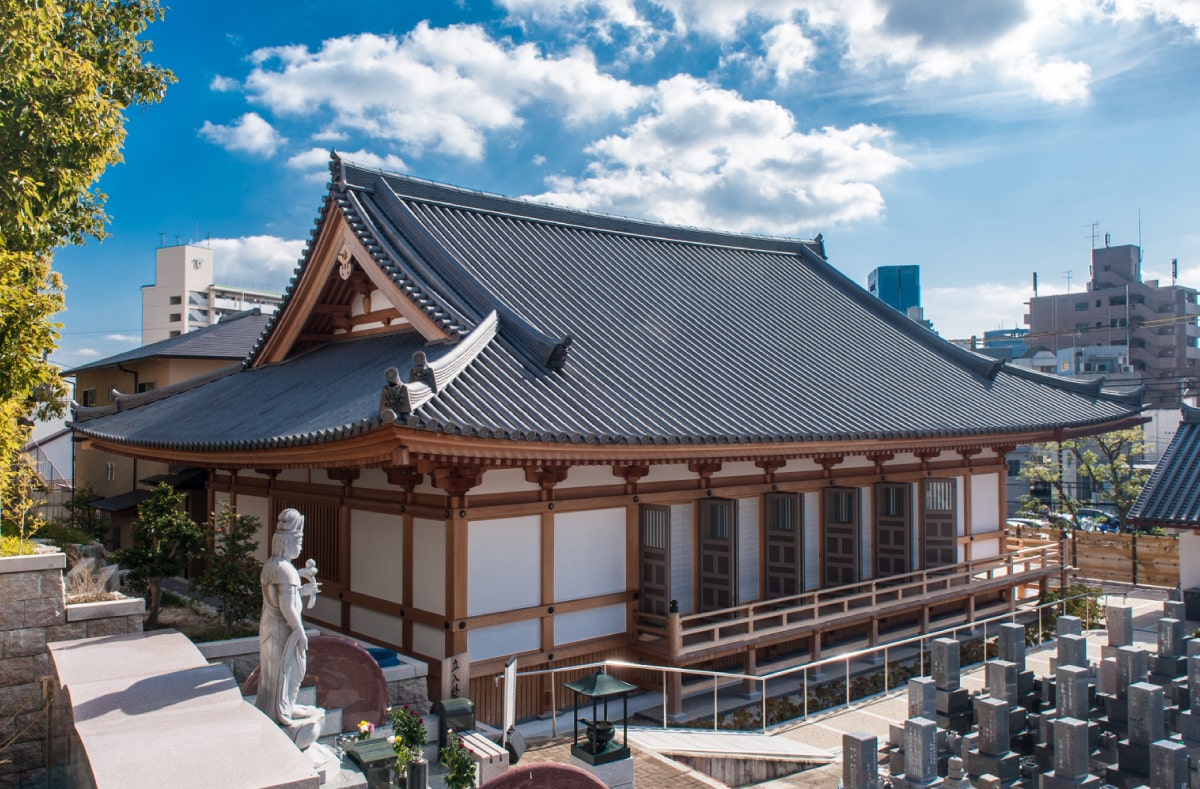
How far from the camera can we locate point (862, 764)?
30.6 ft

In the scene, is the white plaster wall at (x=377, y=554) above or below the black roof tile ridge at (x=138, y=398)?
below

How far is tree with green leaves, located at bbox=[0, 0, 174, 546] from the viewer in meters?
9.75

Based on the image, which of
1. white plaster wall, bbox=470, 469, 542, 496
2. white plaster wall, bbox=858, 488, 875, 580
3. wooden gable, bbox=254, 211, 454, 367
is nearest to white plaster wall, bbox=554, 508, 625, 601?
white plaster wall, bbox=470, 469, 542, 496

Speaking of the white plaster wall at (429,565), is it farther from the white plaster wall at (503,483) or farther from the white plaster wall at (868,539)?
the white plaster wall at (868,539)

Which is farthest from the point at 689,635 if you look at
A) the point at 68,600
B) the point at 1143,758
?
the point at 68,600

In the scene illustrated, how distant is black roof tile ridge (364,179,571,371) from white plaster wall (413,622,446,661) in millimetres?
4292

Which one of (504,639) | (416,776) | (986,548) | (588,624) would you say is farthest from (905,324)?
(416,776)

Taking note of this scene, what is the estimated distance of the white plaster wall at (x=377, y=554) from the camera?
12.8m

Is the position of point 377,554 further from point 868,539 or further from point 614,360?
point 868,539

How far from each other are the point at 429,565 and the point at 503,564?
1078 millimetres

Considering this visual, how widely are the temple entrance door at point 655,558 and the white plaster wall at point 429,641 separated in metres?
3.57

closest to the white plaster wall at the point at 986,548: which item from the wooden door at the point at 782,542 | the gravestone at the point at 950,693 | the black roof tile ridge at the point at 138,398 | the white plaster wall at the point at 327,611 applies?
the wooden door at the point at 782,542

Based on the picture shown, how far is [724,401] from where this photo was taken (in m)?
14.7

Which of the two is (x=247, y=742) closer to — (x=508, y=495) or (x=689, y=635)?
(x=508, y=495)
